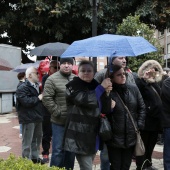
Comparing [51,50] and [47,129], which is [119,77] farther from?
[51,50]

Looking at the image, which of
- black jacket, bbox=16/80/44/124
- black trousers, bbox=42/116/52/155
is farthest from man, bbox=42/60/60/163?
black jacket, bbox=16/80/44/124

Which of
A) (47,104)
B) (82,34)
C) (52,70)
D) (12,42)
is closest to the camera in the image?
(47,104)

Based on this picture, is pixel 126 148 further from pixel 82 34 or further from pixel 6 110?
pixel 82 34

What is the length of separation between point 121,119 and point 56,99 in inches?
44.1

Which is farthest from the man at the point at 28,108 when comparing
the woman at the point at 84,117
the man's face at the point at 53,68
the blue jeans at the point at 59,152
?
the woman at the point at 84,117

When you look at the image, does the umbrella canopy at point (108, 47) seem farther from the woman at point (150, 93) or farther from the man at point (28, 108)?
the man at point (28, 108)

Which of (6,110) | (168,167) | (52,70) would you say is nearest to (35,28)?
(6,110)

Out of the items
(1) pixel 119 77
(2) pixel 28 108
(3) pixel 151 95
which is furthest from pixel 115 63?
(2) pixel 28 108

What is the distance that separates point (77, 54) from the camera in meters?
3.56

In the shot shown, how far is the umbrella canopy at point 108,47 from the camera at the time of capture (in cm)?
346

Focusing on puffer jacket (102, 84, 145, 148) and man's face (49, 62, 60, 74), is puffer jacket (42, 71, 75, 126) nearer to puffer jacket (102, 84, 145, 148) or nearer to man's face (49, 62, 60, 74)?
puffer jacket (102, 84, 145, 148)

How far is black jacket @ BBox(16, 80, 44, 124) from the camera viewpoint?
5328 mm

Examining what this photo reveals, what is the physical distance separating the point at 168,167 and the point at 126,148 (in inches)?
38.3

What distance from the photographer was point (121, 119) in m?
4.03
